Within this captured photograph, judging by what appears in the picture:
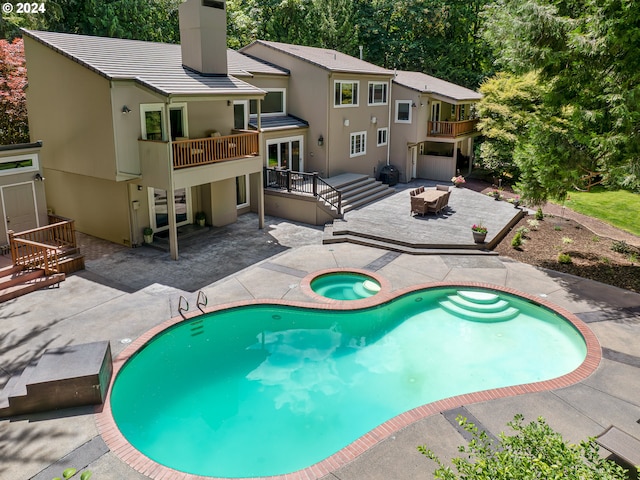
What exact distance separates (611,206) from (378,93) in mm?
14232

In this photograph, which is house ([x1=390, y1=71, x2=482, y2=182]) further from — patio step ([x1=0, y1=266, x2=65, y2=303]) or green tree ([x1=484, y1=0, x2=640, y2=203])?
patio step ([x1=0, y1=266, x2=65, y2=303])

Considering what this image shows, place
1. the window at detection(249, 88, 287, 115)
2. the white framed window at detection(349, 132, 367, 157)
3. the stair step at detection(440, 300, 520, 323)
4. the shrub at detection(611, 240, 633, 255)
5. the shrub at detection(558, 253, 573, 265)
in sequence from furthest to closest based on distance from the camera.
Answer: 1. the white framed window at detection(349, 132, 367, 157)
2. the window at detection(249, 88, 287, 115)
3. the shrub at detection(611, 240, 633, 255)
4. the shrub at detection(558, 253, 573, 265)
5. the stair step at detection(440, 300, 520, 323)

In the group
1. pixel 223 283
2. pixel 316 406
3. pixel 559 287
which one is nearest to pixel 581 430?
pixel 316 406

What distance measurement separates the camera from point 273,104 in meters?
24.6

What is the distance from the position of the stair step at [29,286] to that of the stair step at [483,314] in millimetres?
11959

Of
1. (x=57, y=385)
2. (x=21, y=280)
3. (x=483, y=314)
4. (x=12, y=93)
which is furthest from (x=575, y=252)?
(x=12, y=93)

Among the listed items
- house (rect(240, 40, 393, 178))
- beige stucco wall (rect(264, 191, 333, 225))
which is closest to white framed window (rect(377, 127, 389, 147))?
house (rect(240, 40, 393, 178))

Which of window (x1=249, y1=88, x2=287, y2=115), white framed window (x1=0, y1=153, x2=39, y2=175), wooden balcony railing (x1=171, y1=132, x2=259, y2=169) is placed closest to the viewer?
white framed window (x1=0, y1=153, x2=39, y2=175)

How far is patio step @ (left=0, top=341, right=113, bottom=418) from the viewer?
8930mm

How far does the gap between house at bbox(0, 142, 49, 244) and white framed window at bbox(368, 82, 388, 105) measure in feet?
57.8

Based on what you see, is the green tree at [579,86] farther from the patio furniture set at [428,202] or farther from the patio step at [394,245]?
the patio furniture set at [428,202]

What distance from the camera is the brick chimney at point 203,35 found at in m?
18.4

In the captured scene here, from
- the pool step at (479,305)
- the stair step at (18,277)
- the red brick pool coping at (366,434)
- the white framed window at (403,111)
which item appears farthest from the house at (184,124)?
the pool step at (479,305)

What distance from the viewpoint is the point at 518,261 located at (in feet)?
58.3
